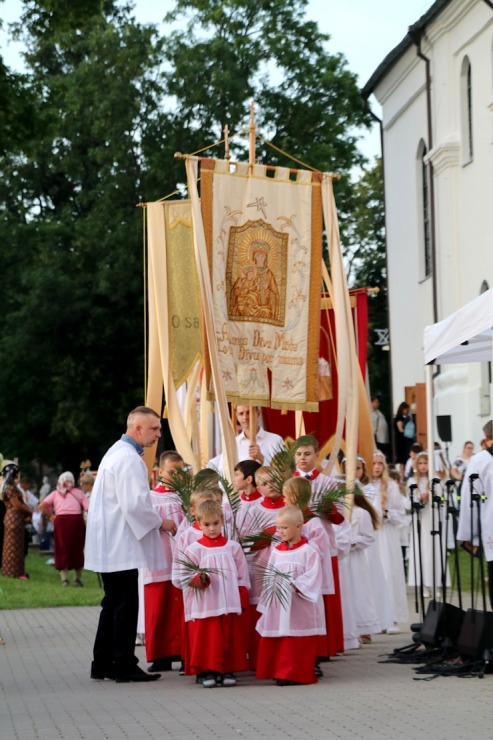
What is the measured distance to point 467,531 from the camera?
11.9m

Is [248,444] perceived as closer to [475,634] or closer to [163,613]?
[163,613]

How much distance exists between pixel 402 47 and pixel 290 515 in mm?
26256

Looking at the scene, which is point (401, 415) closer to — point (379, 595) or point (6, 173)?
point (379, 595)

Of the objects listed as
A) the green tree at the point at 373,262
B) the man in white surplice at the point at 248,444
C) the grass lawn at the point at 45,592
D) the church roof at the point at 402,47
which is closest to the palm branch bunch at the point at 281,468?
the man in white surplice at the point at 248,444

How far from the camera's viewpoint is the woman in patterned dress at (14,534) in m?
24.3

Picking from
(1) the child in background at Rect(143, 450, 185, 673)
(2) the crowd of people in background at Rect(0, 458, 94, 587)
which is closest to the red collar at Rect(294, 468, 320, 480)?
(1) the child in background at Rect(143, 450, 185, 673)

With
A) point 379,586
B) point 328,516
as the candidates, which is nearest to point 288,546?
point 328,516

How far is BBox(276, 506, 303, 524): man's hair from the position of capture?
36.1 feet

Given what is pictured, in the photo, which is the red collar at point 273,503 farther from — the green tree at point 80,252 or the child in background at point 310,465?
the green tree at point 80,252

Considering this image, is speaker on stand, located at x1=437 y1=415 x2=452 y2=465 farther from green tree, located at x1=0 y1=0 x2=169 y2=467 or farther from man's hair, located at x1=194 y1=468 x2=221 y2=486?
green tree, located at x1=0 y1=0 x2=169 y2=467

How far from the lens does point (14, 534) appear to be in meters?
25.3

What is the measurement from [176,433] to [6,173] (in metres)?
33.5

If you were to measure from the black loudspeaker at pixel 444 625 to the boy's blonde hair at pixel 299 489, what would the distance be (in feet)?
5.03

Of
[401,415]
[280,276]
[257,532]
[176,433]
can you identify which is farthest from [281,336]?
[401,415]
